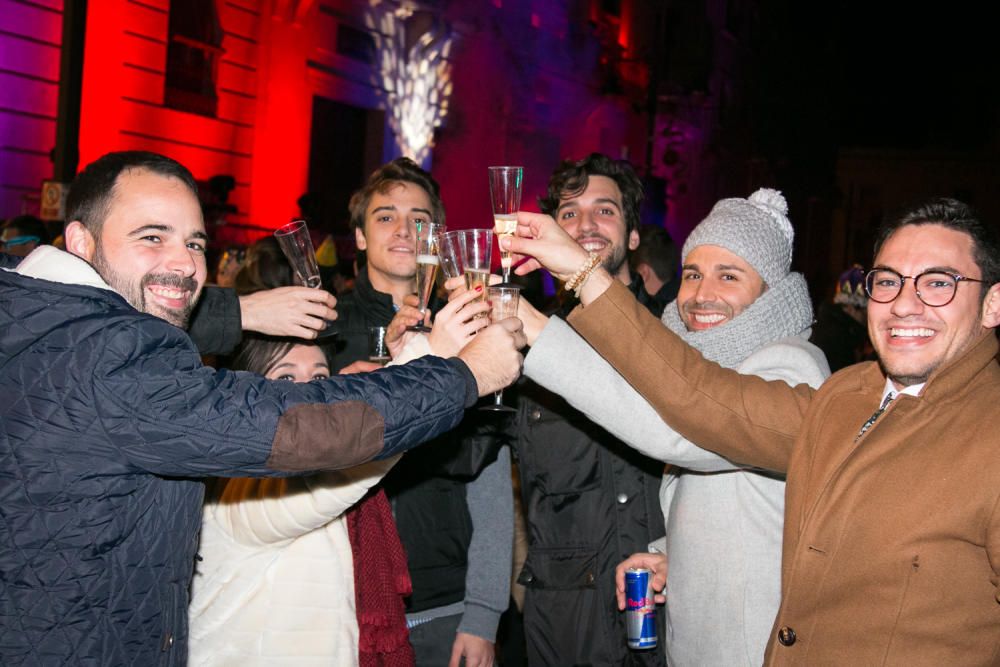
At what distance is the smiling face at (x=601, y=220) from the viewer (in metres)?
3.75

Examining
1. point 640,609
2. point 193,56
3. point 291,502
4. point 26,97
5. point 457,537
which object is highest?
point 193,56

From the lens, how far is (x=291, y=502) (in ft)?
8.47

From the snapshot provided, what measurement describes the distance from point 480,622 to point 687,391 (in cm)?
126

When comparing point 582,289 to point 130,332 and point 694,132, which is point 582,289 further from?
point 694,132

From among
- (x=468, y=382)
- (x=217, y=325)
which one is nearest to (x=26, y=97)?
(x=217, y=325)

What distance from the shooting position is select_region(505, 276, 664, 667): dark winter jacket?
3307mm

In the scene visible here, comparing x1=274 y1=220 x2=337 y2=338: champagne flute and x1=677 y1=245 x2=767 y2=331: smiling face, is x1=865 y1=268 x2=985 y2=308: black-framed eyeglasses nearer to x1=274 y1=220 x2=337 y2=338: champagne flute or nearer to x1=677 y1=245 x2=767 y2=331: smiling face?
x1=677 y1=245 x2=767 y2=331: smiling face

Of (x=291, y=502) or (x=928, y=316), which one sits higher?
(x=928, y=316)

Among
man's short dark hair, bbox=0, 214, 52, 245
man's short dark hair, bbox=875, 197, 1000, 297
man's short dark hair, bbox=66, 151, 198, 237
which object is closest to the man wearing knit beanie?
man's short dark hair, bbox=875, 197, 1000, 297

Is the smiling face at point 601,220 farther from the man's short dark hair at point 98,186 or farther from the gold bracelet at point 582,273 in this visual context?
the man's short dark hair at point 98,186

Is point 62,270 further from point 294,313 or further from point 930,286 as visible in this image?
point 930,286

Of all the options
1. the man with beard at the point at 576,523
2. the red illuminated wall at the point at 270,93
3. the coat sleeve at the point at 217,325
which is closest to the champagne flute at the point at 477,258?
the man with beard at the point at 576,523

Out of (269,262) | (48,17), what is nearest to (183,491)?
(269,262)

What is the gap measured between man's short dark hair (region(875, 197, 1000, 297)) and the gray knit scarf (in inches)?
26.0
